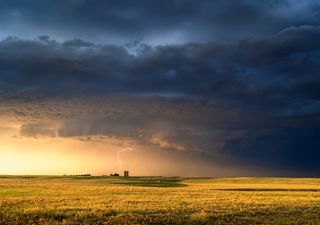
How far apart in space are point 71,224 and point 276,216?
14.8 metres

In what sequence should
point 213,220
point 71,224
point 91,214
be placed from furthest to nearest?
point 91,214 → point 213,220 → point 71,224

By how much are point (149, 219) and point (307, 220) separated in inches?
426

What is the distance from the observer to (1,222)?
27828 mm

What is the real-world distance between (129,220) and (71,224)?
3.63 m

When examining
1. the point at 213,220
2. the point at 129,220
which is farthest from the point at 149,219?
the point at 213,220

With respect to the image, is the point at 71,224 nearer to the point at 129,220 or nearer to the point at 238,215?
the point at 129,220

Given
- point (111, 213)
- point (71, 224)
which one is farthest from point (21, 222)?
point (111, 213)

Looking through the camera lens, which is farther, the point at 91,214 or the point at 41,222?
the point at 91,214

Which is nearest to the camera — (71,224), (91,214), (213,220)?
(71,224)

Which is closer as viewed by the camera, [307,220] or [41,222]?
[41,222]

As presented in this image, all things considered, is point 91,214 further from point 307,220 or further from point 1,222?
point 307,220

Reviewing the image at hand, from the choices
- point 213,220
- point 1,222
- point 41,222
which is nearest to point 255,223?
point 213,220

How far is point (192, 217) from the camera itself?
30016 millimetres

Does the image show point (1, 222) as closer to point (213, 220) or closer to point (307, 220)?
point (213, 220)
